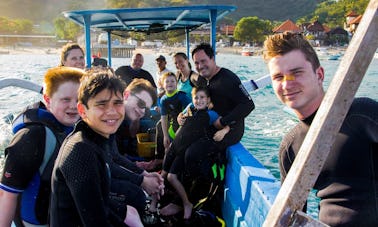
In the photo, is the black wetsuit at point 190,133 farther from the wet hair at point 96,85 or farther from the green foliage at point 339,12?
the green foliage at point 339,12

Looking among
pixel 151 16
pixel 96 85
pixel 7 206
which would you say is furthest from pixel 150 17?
pixel 7 206

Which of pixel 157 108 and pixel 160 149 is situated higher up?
pixel 157 108

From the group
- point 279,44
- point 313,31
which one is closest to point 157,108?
point 279,44

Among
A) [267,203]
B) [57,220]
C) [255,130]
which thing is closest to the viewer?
[57,220]

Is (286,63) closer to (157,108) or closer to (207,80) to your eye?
(207,80)

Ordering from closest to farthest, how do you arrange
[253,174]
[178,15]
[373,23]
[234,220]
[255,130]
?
1. [373,23]
2. [253,174]
3. [234,220]
4. [178,15]
5. [255,130]

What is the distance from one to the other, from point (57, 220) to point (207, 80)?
2962 mm

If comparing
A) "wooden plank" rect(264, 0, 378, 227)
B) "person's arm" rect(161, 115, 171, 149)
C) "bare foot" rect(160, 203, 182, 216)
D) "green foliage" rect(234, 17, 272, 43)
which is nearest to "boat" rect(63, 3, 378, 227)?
"wooden plank" rect(264, 0, 378, 227)

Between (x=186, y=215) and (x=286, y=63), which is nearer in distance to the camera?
(x=286, y=63)

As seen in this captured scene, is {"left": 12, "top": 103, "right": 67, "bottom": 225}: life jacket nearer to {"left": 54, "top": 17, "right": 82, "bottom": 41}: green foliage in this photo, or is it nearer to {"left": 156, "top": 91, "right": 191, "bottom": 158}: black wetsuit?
{"left": 156, "top": 91, "right": 191, "bottom": 158}: black wetsuit

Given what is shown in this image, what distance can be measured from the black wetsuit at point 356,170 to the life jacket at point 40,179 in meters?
1.32

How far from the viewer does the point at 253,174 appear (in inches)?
128

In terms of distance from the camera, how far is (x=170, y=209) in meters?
3.91

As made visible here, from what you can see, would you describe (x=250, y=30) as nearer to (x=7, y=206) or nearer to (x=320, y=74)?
(x=320, y=74)
